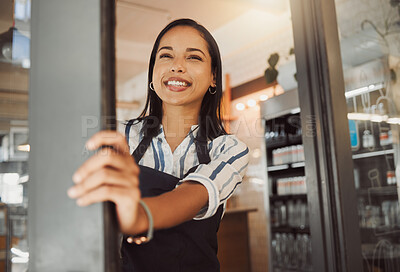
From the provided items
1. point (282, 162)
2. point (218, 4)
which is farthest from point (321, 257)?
point (218, 4)

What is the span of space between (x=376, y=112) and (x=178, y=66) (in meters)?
1.03

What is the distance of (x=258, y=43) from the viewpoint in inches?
209

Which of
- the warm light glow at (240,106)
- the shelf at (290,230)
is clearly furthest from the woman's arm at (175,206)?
the warm light glow at (240,106)

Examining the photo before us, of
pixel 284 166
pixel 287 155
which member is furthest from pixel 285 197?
pixel 287 155

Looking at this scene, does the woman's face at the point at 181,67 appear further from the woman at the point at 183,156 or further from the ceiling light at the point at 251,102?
the ceiling light at the point at 251,102

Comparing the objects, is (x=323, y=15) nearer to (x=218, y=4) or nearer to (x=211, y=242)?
(x=211, y=242)

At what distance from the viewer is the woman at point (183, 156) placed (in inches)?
33.9

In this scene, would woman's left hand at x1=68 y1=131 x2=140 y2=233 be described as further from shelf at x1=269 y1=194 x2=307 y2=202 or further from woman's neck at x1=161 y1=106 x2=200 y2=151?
shelf at x1=269 y1=194 x2=307 y2=202

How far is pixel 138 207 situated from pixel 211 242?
55 centimetres

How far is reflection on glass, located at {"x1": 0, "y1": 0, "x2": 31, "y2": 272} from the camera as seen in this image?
757 millimetres

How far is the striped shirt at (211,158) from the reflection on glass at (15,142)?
38 cm

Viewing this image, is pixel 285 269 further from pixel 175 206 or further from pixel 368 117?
pixel 175 206

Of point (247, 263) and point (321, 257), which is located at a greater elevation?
point (321, 257)

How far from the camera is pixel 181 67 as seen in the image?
3.67ft
